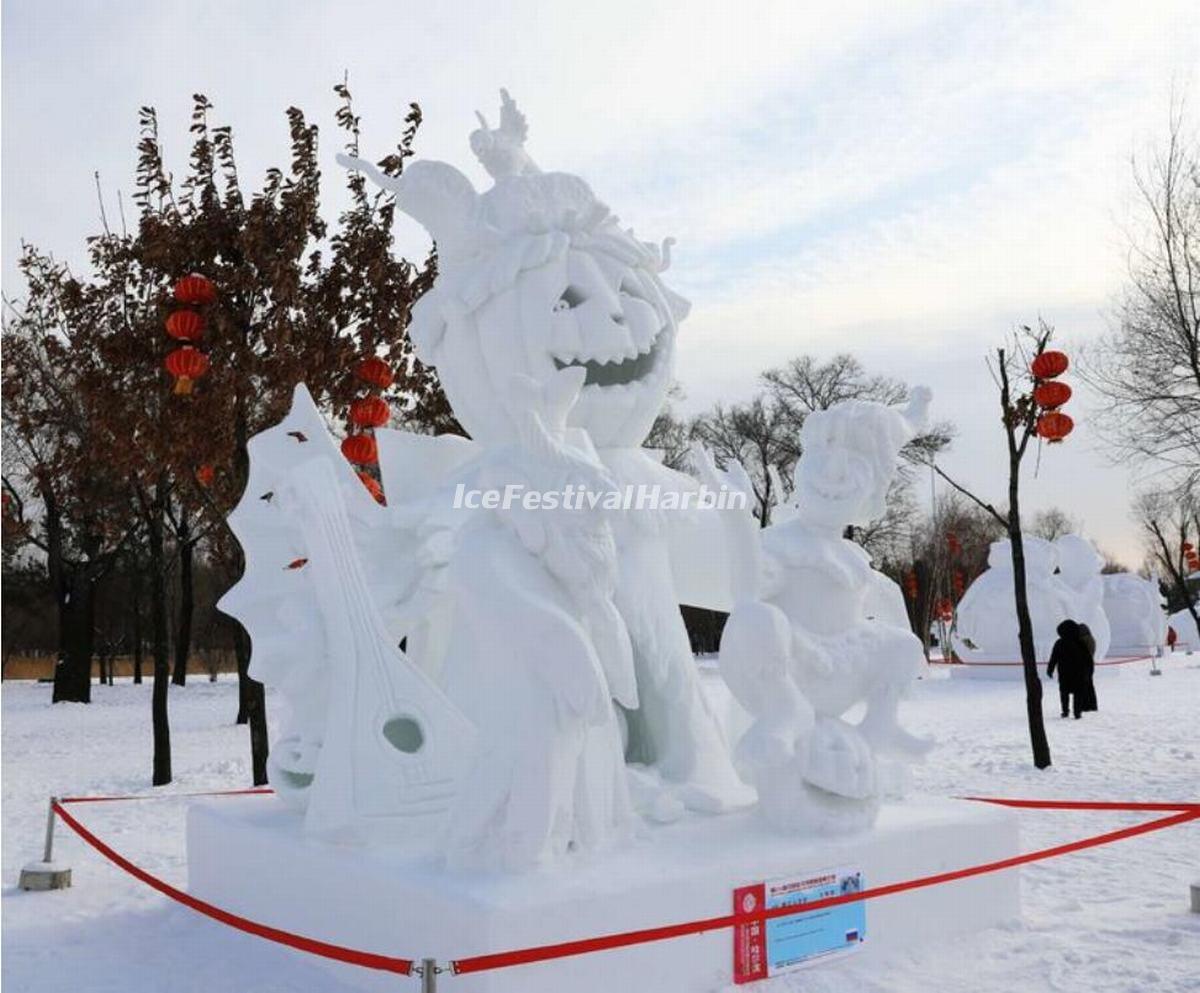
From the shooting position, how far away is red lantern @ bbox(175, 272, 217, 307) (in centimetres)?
796

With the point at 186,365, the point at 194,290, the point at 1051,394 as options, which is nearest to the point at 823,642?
the point at 186,365

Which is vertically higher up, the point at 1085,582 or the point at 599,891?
the point at 1085,582

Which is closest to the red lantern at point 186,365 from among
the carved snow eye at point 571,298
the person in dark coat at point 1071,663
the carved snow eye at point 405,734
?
the carved snow eye at point 571,298

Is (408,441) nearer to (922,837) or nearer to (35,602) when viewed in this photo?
(922,837)

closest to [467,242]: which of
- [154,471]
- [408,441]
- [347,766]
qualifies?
[408,441]

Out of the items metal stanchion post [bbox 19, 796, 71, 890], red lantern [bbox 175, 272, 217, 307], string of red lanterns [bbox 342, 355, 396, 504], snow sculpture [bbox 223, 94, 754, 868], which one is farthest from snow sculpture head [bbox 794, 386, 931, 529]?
red lantern [bbox 175, 272, 217, 307]

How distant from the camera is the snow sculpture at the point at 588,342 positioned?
4.57m

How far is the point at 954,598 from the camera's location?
3016 centimetres

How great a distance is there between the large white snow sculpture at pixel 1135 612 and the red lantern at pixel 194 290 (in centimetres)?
1835

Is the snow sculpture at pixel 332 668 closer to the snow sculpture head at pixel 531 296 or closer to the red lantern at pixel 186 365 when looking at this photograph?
the snow sculpture head at pixel 531 296

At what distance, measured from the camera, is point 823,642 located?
4.34 metres

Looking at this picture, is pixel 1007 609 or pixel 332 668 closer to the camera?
pixel 332 668

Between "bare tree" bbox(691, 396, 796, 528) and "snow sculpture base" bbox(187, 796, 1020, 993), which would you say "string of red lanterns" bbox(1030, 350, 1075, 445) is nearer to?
"snow sculpture base" bbox(187, 796, 1020, 993)

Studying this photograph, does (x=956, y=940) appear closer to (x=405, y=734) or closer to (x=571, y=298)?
(x=405, y=734)
